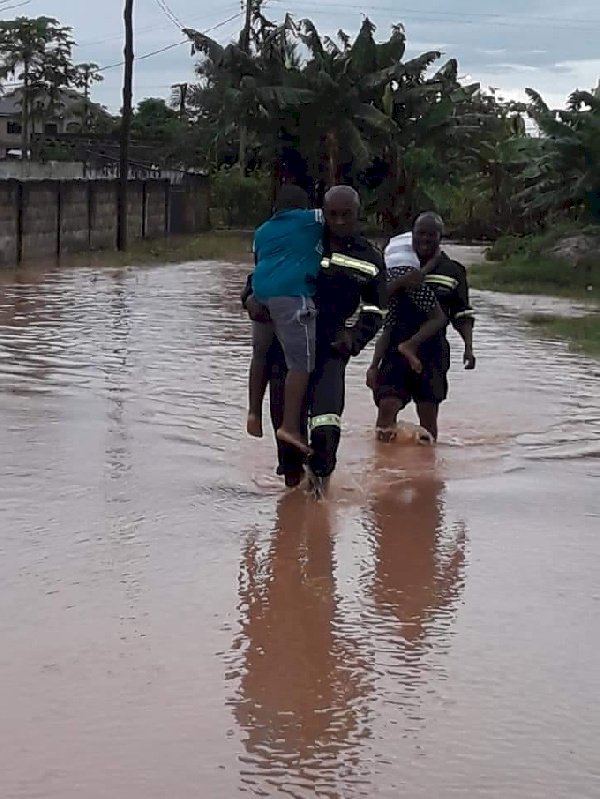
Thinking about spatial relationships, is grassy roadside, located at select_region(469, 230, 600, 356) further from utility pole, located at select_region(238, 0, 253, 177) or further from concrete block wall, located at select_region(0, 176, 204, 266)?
utility pole, located at select_region(238, 0, 253, 177)

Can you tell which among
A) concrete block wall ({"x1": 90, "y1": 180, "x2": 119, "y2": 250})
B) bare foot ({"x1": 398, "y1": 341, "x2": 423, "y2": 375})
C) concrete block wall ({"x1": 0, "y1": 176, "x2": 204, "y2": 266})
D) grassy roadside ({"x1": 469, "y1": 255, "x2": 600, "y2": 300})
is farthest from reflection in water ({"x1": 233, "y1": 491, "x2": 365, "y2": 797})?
concrete block wall ({"x1": 90, "y1": 180, "x2": 119, "y2": 250})

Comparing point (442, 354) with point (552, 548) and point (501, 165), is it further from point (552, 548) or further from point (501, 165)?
point (501, 165)

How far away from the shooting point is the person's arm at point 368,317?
22.4 feet

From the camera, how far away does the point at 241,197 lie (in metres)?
44.2

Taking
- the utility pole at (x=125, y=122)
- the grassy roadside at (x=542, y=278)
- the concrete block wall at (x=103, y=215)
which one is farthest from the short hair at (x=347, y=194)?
the utility pole at (x=125, y=122)

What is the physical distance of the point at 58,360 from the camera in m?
12.3

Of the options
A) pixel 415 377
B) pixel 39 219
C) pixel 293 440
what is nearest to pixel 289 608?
pixel 293 440

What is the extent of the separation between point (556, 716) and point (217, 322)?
12563 mm

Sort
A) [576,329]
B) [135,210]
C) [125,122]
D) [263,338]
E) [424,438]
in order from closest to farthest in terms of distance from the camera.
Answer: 1. [263,338]
2. [424,438]
3. [576,329]
4. [125,122]
5. [135,210]

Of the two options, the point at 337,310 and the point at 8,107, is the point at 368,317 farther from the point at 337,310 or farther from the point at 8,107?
the point at 8,107

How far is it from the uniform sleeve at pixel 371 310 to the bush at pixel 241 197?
120 feet

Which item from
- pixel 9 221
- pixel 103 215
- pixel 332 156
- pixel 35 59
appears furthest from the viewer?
pixel 35 59

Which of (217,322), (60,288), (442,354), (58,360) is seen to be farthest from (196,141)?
(442,354)

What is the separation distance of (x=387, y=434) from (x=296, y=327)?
6.55ft
